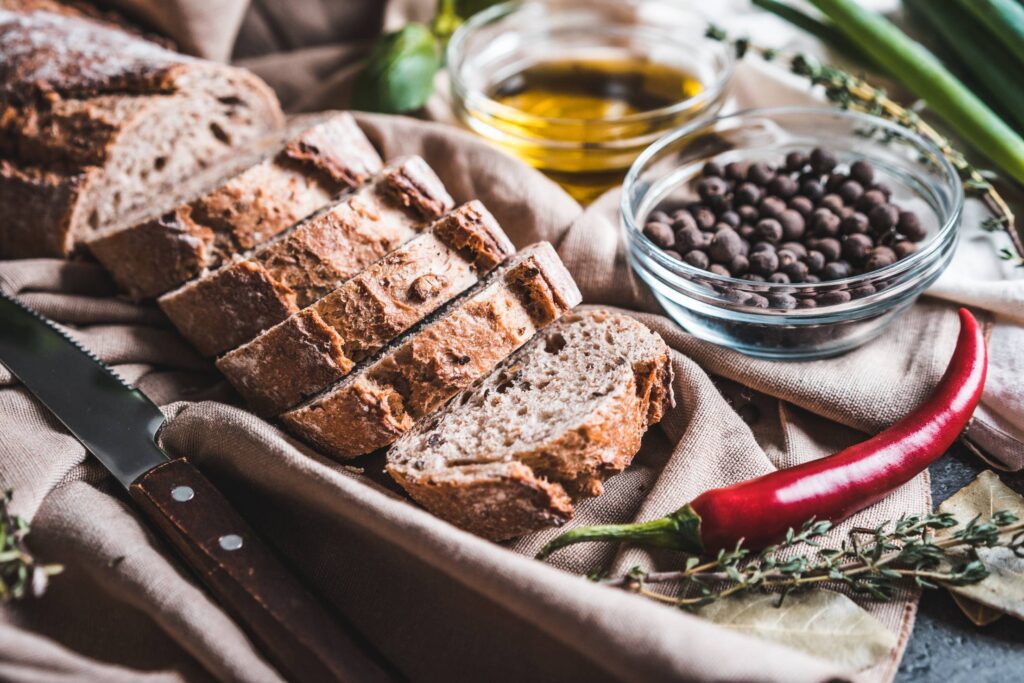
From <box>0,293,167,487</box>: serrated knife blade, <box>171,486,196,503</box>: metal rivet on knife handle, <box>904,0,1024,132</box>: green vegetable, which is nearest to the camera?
<box>171,486,196,503</box>: metal rivet on knife handle

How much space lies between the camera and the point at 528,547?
7.94 ft

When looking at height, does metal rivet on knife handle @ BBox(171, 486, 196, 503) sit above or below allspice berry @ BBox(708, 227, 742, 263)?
below

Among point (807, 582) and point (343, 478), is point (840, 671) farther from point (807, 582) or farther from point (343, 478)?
point (343, 478)

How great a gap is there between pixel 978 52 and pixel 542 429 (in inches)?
92.4

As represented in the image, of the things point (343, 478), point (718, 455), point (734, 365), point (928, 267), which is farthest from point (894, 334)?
point (343, 478)

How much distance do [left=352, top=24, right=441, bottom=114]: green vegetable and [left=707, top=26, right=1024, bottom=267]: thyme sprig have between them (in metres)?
1.16

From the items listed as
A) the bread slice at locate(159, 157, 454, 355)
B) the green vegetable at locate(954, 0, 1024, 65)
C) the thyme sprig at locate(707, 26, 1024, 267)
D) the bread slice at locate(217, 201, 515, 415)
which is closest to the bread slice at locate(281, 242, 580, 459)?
the bread slice at locate(217, 201, 515, 415)

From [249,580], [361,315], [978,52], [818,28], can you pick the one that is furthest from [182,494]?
[978,52]

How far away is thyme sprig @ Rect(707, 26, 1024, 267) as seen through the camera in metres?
3.11

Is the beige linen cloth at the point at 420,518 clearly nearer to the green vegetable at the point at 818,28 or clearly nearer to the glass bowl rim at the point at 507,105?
the glass bowl rim at the point at 507,105

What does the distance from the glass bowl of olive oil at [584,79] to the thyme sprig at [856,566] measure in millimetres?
1805

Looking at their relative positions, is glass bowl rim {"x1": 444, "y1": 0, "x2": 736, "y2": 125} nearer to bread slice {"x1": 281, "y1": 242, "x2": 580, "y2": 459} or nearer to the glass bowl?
the glass bowl

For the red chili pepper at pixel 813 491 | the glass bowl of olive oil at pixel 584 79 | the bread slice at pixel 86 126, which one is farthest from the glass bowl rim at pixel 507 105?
the red chili pepper at pixel 813 491

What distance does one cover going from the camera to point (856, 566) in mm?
2203
